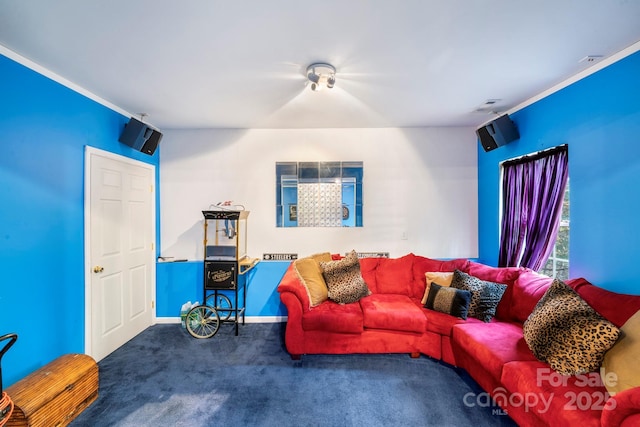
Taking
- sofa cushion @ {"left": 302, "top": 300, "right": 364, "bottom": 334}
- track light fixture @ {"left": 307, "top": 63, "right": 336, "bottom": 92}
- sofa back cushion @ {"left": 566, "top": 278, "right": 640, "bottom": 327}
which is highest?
track light fixture @ {"left": 307, "top": 63, "right": 336, "bottom": 92}

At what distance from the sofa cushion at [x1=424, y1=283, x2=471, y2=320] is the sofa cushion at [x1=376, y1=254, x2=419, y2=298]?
417 mm

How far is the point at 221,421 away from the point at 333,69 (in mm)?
2753

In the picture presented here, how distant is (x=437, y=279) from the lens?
284cm

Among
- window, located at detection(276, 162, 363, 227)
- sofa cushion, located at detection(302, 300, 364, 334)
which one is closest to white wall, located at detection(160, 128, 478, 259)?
window, located at detection(276, 162, 363, 227)

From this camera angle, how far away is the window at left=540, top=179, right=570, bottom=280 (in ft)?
8.17

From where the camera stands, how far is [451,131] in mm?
3580

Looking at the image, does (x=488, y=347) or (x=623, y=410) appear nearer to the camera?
(x=623, y=410)

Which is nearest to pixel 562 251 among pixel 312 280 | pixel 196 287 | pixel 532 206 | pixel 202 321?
pixel 532 206

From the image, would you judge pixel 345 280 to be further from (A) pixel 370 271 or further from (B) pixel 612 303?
(B) pixel 612 303

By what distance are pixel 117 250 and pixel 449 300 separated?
3.54 m

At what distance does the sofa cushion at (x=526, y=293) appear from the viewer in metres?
2.25

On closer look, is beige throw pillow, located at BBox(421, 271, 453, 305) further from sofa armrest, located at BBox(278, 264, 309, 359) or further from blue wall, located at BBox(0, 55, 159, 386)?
blue wall, located at BBox(0, 55, 159, 386)

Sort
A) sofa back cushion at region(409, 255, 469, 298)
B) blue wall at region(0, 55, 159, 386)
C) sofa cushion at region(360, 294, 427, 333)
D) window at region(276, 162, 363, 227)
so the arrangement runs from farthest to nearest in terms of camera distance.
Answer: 1. window at region(276, 162, 363, 227)
2. sofa back cushion at region(409, 255, 469, 298)
3. sofa cushion at region(360, 294, 427, 333)
4. blue wall at region(0, 55, 159, 386)

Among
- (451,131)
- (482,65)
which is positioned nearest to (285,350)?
(482,65)
